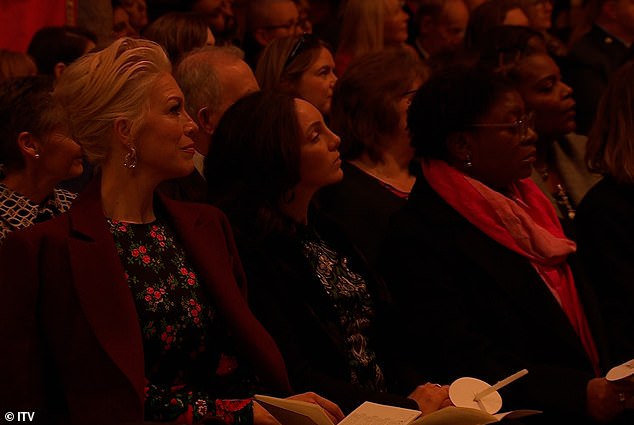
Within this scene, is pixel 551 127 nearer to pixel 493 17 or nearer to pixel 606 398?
pixel 606 398

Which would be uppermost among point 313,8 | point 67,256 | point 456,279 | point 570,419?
point 67,256

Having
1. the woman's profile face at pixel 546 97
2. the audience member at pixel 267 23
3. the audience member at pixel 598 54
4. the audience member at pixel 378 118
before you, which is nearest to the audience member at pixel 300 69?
the audience member at pixel 378 118

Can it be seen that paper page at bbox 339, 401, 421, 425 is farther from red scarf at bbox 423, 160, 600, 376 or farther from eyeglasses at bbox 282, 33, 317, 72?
eyeglasses at bbox 282, 33, 317, 72

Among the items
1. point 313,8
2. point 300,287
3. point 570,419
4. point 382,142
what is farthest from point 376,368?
point 313,8

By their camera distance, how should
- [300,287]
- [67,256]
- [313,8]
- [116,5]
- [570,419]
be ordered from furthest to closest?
[313,8] → [116,5] → [570,419] → [300,287] → [67,256]

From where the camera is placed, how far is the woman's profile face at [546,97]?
13.4 ft

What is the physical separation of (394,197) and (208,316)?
1255mm

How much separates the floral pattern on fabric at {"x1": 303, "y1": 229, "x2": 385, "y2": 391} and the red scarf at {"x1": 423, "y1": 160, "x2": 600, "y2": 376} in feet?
1.35

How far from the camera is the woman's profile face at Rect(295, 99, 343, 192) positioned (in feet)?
10.1

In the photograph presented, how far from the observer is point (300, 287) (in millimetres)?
2928

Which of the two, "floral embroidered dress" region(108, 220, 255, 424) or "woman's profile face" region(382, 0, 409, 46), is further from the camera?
"woman's profile face" region(382, 0, 409, 46)

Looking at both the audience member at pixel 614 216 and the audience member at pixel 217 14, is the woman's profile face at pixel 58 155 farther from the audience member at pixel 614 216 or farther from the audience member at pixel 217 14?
the audience member at pixel 217 14

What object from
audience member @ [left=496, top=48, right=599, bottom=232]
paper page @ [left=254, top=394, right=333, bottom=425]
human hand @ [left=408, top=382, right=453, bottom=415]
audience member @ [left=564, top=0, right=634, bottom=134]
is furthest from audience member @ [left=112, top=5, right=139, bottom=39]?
paper page @ [left=254, top=394, right=333, bottom=425]

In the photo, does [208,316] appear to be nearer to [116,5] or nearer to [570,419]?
[570,419]
